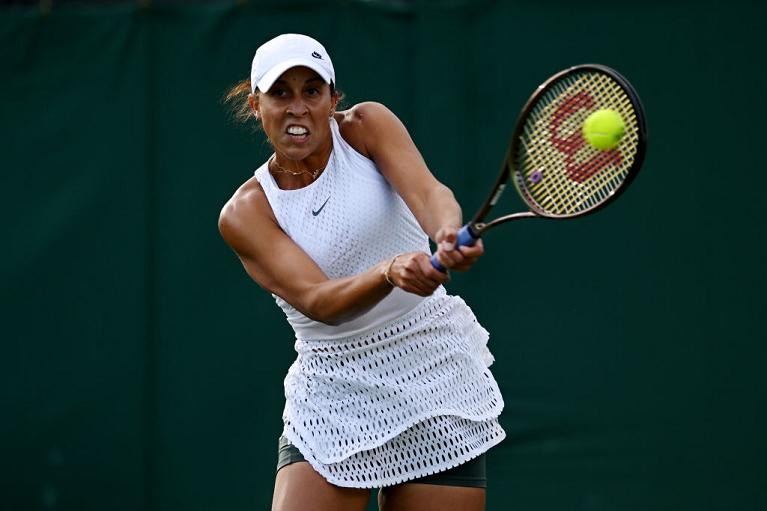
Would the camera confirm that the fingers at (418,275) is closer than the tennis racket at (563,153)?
Yes

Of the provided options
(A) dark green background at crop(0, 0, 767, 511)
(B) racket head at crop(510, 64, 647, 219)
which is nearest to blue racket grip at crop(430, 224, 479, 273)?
(B) racket head at crop(510, 64, 647, 219)

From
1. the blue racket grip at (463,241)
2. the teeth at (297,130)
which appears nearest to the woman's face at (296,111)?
the teeth at (297,130)

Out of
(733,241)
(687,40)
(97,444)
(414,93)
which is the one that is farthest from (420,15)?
(97,444)

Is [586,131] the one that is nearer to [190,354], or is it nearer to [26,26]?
[190,354]

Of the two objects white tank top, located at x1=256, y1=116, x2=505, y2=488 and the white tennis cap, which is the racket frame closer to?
white tank top, located at x1=256, y1=116, x2=505, y2=488

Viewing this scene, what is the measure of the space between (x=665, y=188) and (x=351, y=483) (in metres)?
2.13

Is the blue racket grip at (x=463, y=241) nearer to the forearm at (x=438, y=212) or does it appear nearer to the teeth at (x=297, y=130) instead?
the forearm at (x=438, y=212)

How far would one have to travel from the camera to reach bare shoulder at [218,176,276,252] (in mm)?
3078

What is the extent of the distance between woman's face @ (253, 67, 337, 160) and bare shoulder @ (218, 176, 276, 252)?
5.6 inches

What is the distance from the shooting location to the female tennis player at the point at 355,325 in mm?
3025

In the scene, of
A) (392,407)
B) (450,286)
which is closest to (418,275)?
(392,407)

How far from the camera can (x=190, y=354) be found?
4938mm

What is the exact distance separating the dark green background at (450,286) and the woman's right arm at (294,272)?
1747mm

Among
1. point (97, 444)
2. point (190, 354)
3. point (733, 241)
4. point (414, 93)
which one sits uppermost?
point (414, 93)
